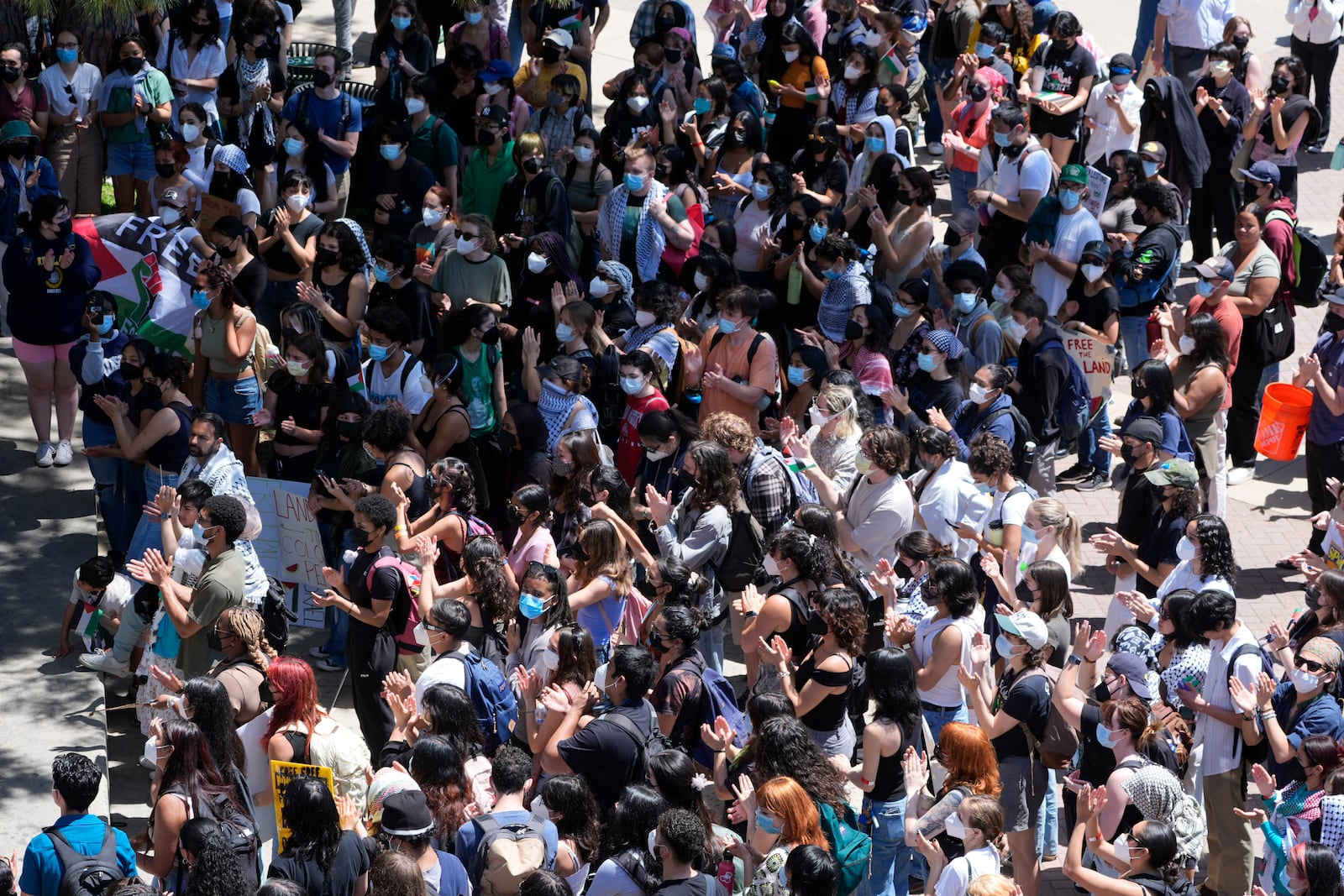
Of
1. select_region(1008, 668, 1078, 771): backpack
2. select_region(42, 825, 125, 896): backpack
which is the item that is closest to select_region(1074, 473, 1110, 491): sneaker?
select_region(1008, 668, 1078, 771): backpack

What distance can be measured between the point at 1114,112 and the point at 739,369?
5.03 metres

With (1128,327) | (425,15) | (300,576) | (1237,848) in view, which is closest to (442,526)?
(300,576)

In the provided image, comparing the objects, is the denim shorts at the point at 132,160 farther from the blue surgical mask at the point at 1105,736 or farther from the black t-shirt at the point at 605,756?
the blue surgical mask at the point at 1105,736

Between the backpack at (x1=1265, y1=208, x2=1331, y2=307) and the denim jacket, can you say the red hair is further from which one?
the backpack at (x1=1265, y1=208, x2=1331, y2=307)

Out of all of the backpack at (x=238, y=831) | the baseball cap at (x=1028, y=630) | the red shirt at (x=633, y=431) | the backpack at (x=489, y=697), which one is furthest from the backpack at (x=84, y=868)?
the red shirt at (x=633, y=431)

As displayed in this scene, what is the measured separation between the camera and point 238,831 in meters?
6.79

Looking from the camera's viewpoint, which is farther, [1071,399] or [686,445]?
[1071,399]

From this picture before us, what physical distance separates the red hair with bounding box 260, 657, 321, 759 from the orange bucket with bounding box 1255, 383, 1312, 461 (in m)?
6.23

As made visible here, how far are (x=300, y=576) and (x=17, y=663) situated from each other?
5.28ft

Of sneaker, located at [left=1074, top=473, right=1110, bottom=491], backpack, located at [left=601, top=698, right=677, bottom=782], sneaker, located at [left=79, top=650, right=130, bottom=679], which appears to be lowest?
sneaker, located at [left=79, top=650, right=130, bottom=679]

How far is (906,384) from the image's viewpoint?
10.5 meters

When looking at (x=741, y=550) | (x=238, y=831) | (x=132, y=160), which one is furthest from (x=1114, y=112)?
(x=238, y=831)

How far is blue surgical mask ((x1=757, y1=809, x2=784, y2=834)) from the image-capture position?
661cm

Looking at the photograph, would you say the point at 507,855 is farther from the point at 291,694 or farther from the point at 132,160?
the point at 132,160
